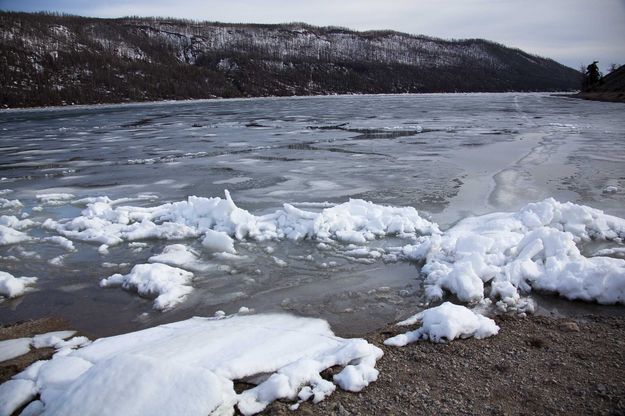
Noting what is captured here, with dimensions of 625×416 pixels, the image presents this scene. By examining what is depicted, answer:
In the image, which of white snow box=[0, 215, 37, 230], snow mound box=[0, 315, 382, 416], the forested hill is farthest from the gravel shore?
the forested hill

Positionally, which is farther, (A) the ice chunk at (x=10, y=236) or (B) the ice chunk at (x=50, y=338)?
(A) the ice chunk at (x=10, y=236)

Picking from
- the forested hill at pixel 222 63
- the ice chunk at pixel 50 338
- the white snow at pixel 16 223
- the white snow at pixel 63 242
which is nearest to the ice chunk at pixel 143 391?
the ice chunk at pixel 50 338

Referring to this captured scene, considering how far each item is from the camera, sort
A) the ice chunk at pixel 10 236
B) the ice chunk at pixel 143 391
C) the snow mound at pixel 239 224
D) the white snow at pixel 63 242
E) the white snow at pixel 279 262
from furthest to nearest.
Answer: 1. the ice chunk at pixel 10 236
2. the snow mound at pixel 239 224
3. the white snow at pixel 63 242
4. the white snow at pixel 279 262
5. the ice chunk at pixel 143 391

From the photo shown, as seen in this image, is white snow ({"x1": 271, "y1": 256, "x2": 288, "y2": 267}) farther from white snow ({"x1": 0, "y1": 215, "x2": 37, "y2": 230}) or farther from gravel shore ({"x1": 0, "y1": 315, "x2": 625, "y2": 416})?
white snow ({"x1": 0, "y1": 215, "x2": 37, "y2": 230})

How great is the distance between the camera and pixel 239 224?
6715 mm

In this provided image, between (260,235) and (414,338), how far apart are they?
339cm

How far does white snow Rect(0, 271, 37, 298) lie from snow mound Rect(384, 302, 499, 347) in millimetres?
4198

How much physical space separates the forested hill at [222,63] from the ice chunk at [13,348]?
284 ft

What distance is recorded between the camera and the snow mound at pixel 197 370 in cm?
277

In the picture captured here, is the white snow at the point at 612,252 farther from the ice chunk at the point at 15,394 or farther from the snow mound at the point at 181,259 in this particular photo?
the ice chunk at the point at 15,394

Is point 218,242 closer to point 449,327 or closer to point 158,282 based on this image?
point 158,282

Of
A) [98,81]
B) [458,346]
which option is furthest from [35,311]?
[98,81]

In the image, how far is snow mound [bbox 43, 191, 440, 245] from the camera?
6.57 meters

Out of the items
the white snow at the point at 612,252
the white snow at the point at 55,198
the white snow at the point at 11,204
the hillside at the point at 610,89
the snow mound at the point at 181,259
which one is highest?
the hillside at the point at 610,89
